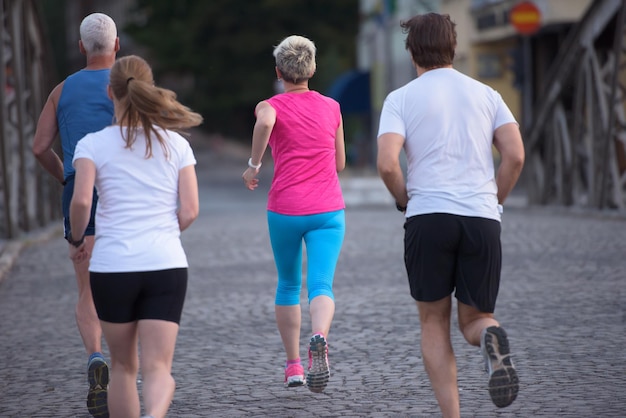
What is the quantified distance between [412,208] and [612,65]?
13641 millimetres

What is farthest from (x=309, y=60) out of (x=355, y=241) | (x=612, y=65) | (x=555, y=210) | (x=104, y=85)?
(x=555, y=210)

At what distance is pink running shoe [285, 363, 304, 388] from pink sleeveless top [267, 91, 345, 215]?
783mm

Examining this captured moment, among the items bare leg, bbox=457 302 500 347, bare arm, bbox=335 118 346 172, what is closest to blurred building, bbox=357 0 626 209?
bare arm, bbox=335 118 346 172

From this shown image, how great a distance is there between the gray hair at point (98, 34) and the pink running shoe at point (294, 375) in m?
1.79

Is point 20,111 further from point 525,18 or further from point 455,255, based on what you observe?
point 455,255

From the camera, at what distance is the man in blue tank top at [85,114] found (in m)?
6.26

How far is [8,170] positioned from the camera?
55.0 feet

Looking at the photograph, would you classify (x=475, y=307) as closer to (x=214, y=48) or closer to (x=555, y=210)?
(x=555, y=210)

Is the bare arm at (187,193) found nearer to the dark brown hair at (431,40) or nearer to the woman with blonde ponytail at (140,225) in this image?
the woman with blonde ponytail at (140,225)

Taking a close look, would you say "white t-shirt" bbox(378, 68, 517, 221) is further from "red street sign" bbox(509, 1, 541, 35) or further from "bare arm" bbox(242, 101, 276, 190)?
"red street sign" bbox(509, 1, 541, 35)

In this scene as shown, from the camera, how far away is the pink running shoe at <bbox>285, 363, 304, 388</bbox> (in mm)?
6766

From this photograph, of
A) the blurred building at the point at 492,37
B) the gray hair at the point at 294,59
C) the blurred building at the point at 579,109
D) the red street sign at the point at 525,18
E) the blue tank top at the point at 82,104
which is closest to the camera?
the blue tank top at the point at 82,104

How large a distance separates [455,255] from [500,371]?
1.65ft

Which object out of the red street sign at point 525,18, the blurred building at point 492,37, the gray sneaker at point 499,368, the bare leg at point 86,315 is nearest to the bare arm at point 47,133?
the bare leg at point 86,315
